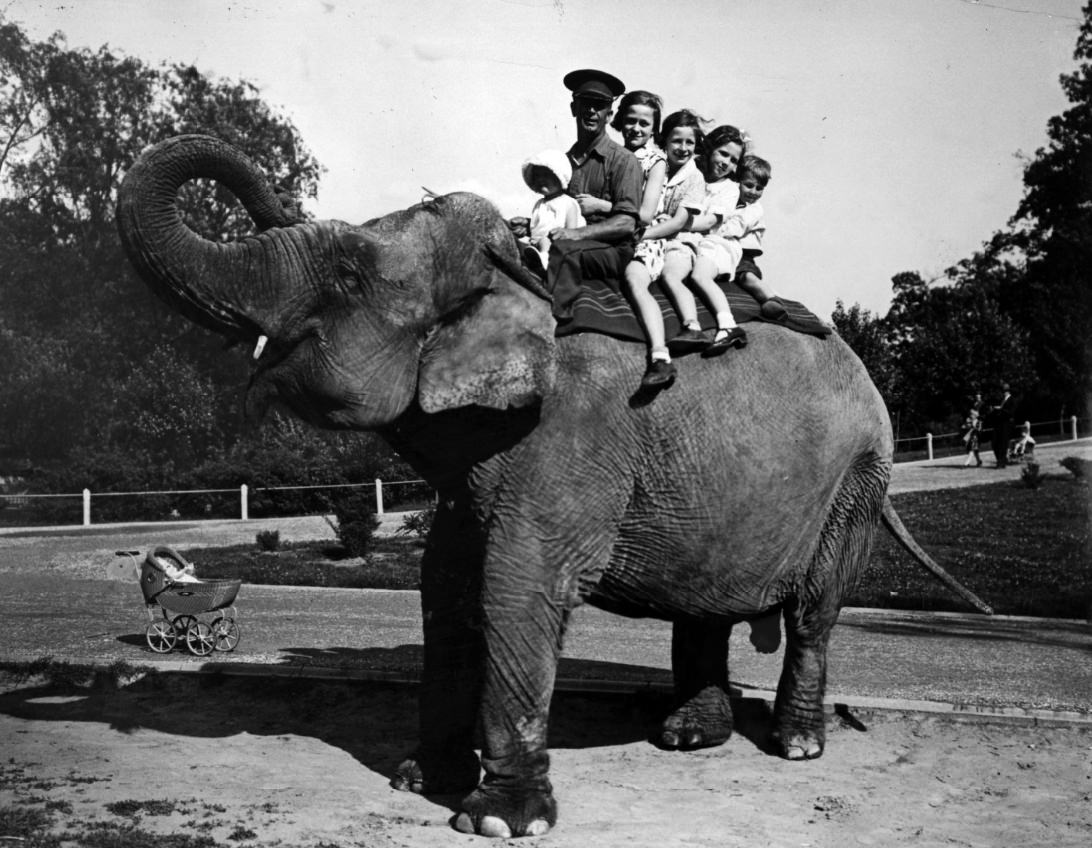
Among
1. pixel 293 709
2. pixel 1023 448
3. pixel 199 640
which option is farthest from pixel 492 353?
pixel 1023 448

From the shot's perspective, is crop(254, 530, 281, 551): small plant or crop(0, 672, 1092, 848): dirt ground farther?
crop(254, 530, 281, 551): small plant

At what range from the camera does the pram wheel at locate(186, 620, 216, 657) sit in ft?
36.3

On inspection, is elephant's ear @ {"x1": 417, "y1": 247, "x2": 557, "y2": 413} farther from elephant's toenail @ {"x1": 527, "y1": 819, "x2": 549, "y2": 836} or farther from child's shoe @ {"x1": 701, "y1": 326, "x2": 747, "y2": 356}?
elephant's toenail @ {"x1": 527, "y1": 819, "x2": 549, "y2": 836}

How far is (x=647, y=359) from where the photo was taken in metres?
6.36

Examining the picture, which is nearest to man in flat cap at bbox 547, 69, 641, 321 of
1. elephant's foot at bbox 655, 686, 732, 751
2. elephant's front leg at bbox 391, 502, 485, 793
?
elephant's front leg at bbox 391, 502, 485, 793

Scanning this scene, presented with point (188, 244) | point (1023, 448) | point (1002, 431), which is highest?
point (188, 244)

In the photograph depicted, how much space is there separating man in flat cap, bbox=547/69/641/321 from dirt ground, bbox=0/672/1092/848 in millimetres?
2559

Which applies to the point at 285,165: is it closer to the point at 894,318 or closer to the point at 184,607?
the point at 894,318

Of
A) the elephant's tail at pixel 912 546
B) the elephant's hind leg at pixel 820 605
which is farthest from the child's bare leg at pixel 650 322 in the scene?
the elephant's tail at pixel 912 546

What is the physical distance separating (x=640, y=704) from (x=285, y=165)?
36.2m

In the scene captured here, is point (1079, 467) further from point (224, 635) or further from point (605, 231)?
point (605, 231)

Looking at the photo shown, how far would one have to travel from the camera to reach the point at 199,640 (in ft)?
36.6

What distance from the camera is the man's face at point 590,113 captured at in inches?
262

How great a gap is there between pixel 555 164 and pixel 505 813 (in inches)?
123
